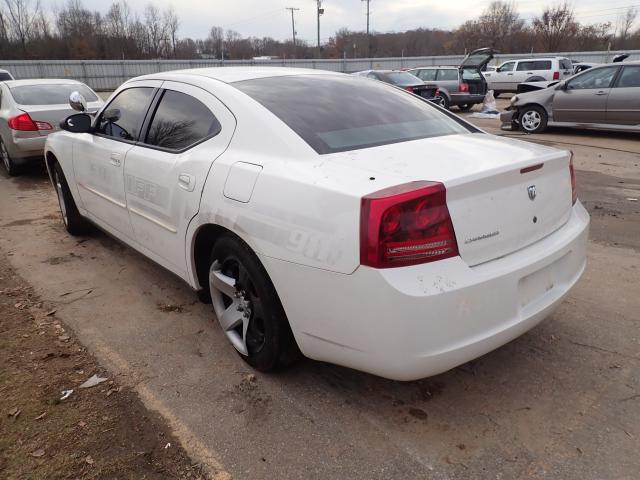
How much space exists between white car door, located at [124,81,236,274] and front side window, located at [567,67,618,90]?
1007 cm

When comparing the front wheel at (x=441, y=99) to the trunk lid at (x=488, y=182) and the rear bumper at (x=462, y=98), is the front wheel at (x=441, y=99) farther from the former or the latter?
the trunk lid at (x=488, y=182)

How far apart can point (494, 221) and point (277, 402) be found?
136 cm

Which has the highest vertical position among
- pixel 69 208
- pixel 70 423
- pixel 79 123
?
pixel 79 123

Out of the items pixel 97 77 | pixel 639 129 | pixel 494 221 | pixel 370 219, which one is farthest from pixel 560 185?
pixel 97 77

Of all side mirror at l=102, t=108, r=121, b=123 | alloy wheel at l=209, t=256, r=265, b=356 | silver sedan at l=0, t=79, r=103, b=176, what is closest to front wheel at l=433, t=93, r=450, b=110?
silver sedan at l=0, t=79, r=103, b=176

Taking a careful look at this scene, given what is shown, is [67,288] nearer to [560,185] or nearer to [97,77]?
[560,185]

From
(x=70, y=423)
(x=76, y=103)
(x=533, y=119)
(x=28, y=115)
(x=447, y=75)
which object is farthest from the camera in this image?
(x=447, y=75)

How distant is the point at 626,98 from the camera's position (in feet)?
32.3

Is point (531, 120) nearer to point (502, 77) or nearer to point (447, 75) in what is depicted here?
point (447, 75)

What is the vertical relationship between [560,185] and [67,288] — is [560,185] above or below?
above

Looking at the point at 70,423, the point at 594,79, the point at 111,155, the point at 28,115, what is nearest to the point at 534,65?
the point at 594,79

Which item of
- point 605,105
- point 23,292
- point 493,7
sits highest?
point 493,7

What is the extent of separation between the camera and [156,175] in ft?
9.91

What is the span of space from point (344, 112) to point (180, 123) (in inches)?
41.0
